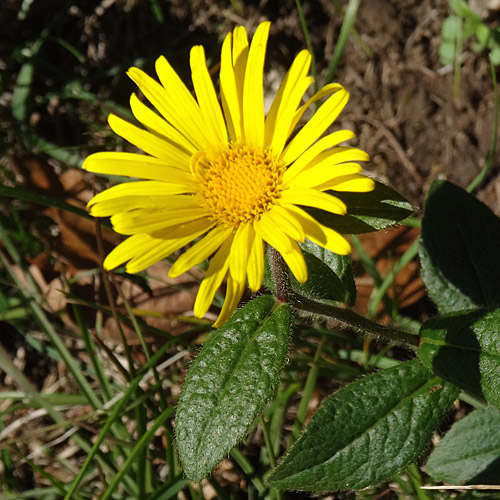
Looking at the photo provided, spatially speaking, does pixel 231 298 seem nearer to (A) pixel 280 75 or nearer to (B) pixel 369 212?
(B) pixel 369 212

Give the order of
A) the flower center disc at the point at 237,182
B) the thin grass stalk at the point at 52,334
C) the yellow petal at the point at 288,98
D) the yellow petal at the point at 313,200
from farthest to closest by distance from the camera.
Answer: the thin grass stalk at the point at 52,334, the flower center disc at the point at 237,182, the yellow petal at the point at 288,98, the yellow petal at the point at 313,200

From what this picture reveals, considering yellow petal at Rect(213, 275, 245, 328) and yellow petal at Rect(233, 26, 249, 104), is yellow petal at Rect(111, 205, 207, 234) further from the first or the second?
yellow petal at Rect(233, 26, 249, 104)

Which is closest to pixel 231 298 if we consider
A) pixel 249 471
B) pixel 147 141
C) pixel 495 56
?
pixel 147 141

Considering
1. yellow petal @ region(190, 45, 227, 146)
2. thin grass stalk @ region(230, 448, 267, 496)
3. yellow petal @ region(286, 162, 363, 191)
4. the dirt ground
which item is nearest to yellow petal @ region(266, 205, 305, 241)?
yellow petal @ region(286, 162, 363, 191)

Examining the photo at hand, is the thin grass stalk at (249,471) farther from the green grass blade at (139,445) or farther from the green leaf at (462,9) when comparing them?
the green leaf at (462,9)

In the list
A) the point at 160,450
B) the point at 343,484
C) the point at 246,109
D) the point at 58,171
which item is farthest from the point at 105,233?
the point at 343,484

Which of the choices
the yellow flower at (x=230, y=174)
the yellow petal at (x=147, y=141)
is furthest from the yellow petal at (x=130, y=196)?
the yellow petal at (x=147, y=141)

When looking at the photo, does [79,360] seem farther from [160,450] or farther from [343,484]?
[343,484]
